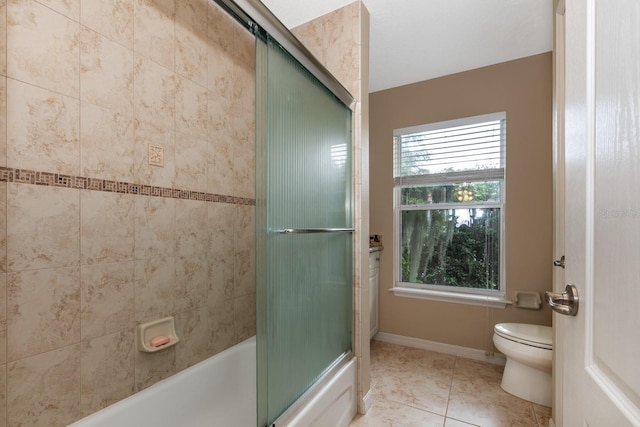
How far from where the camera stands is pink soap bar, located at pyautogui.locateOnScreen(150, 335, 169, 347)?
4.46ft

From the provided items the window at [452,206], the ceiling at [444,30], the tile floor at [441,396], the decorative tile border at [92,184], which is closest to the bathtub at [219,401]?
the tile floor at [441,396]

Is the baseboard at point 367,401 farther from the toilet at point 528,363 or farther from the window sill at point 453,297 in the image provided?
the window sill at point 453,297

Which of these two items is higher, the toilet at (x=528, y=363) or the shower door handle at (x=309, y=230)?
the shower door handle at (x=309, y=230)

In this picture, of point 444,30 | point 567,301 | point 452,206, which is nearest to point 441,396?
point 452,206

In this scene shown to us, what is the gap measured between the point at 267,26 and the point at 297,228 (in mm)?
784

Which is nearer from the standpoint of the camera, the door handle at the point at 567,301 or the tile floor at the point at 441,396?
the door handle at the point at 567,301

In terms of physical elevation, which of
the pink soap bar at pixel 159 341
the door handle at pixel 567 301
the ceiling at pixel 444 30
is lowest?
the pink soap bar at pixel 159 341

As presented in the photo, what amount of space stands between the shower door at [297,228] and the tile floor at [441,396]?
1.76 ft

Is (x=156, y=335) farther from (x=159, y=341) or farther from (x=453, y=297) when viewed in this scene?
(x=453, y=297)

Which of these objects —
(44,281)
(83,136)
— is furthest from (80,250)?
(83,136)

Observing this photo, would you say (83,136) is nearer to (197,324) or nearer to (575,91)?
(197,324)

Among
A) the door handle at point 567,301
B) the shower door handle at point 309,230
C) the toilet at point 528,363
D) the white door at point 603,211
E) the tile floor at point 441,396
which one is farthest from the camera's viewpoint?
the toilet at point 528,363

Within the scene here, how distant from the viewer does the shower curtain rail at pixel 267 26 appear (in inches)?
39.3

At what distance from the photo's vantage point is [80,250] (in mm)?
1140
